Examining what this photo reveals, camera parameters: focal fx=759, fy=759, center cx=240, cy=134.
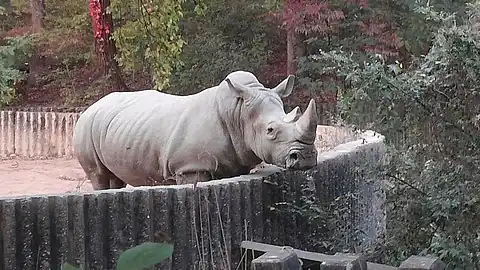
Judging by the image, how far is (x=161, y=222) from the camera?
3.64 metres

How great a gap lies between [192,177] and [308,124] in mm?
985

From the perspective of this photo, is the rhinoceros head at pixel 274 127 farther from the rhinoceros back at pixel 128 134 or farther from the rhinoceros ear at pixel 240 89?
the rhinoceros back at pixel 128 134

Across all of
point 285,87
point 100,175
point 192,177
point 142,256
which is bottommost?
point 100,175

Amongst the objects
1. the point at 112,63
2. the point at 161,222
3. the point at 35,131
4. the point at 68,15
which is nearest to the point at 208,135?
A: the point at 161,222

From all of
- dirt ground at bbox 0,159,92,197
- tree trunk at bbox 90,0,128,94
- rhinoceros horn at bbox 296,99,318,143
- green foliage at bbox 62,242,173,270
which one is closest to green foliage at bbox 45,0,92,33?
tree trunk at bbox 90,0,128,94

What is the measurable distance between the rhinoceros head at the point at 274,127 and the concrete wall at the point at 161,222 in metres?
0.14

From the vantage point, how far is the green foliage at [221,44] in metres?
15.9

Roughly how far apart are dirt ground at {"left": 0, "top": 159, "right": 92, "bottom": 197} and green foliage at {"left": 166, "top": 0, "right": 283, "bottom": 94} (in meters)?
4.52

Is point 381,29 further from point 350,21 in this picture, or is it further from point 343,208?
point 343,208

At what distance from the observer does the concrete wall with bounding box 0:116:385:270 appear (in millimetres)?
3338

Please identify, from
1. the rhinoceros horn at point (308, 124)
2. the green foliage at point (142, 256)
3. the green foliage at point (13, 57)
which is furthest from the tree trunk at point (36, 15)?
the green foliage at point (142, 256)

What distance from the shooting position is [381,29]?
13.5 meters

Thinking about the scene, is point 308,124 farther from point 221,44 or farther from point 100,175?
point 221,44

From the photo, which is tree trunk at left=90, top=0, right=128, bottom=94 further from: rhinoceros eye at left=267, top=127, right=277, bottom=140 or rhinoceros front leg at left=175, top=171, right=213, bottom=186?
rhinoceros eye at left=267, top=127, right=277, bottom=140
